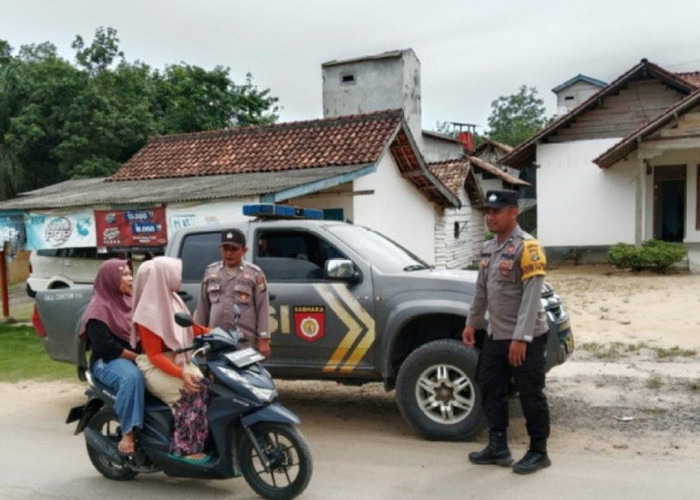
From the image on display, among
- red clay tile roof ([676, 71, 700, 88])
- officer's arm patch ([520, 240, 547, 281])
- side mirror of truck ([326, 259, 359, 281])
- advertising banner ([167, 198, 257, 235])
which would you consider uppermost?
red clay tile roof ([676, 71, 700, 88])

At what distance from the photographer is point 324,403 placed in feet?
22.2

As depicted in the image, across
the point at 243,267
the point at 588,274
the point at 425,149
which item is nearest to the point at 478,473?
the point at 243,267

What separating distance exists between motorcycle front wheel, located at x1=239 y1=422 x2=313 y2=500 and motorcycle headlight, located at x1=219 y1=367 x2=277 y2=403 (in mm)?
169

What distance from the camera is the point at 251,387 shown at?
4.08 meters

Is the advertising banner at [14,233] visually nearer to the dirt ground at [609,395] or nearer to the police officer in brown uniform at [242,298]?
the dirt ground at [609,395]

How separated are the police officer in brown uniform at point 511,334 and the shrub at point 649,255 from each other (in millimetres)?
13919

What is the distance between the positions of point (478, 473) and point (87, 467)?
2.93 metres

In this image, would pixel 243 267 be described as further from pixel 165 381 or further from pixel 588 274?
pixel 588 274

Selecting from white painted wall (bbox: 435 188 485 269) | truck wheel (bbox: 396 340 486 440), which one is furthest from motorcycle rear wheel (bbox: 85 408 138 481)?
white painted wall (bbox: 435 188 485 269)

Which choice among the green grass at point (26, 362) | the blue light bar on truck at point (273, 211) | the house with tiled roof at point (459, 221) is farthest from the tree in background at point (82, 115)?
the blue light bar on truck at point (273, 211)

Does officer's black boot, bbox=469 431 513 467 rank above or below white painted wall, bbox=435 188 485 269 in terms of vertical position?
below

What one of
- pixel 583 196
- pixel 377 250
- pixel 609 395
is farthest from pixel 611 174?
pixel 377 250

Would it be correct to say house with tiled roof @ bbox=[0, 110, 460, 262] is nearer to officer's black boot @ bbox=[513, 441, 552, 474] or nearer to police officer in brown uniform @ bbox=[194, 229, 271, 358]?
police officer in brown uniform @ bbox=[194, 229, 271, 358]

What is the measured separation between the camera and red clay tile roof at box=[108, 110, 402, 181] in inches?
589
